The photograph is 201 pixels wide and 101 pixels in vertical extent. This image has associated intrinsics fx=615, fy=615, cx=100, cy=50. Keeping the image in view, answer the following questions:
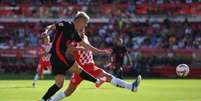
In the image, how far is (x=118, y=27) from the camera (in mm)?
44781

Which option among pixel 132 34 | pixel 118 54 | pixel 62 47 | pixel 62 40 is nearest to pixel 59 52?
pixel 62 47

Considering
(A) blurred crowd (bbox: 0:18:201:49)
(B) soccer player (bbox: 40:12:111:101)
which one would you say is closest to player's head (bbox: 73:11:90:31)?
(B) soccer player (bbox: 40:12:111:101)

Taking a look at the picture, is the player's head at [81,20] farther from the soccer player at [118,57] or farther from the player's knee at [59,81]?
the soccer player at [118,57]

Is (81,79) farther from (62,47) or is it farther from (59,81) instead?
(62,47)

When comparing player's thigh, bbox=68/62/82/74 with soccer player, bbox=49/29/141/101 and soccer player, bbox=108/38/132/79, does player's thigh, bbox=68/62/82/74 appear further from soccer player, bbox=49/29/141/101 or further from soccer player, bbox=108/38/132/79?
soccer player, bbox=108/38/132/79

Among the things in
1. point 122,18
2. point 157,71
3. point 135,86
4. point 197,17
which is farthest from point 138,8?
point 135,86

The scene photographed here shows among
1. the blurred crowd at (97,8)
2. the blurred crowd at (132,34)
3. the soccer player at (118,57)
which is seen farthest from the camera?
the blurred crowd at (97,8)

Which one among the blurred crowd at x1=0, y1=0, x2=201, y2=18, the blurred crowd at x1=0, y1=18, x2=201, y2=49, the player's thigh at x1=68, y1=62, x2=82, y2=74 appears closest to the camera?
the player's thigh at x1=68, y1=62, x2=82, y2=74

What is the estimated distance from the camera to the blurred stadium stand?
1596 inches

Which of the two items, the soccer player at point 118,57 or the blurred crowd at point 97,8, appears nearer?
the soccer player at point 118,57

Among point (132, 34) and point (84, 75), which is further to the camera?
point (132, 34)

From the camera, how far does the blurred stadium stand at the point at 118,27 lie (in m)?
40.5

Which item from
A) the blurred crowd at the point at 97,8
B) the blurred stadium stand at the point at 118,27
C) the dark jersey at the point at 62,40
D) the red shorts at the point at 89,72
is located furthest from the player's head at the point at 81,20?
the blurred crowd at the point at 97,8

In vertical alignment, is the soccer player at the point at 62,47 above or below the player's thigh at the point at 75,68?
above
